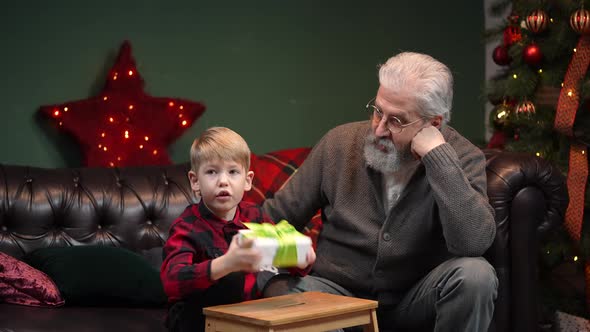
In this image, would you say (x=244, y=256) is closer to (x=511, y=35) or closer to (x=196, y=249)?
(x=196, y=249)

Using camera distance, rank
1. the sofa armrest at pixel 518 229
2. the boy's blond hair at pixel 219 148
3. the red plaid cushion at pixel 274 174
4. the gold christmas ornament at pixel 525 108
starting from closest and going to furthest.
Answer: the boy's blond hair at pixel 219 148, the sofa armrest at pixel 518 229, the red plaid cushion at pixel 274 174, the gold christmas ornament at pixel 525 108

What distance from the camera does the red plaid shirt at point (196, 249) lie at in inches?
80.4

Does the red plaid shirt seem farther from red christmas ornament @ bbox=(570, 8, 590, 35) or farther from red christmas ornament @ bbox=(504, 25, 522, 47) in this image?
red christmas ornament @ bbox=(504, 25, 522, 47)

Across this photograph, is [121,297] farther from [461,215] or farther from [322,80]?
[322,80]

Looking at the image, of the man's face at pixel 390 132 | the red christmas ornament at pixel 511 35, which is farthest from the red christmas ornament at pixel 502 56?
the man's face at pixel 390 132

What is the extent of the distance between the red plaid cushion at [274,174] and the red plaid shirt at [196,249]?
0.87 m

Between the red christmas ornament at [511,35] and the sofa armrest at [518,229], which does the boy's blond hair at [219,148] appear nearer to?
the sofa armrest at [518,229]

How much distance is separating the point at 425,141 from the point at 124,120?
5.20 feet

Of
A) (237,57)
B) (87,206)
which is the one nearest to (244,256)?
(87,206)

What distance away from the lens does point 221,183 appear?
2195mm

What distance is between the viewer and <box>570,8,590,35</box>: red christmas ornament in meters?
3.47

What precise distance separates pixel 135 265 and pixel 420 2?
2647 millimetres

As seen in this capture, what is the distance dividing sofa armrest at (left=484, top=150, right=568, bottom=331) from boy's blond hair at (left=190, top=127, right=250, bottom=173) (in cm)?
101

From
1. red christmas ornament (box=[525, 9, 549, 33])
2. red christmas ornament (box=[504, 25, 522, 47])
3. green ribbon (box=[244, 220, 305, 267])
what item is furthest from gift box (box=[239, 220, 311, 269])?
red christmas ornament (box=[504, 25, 522, 47])
